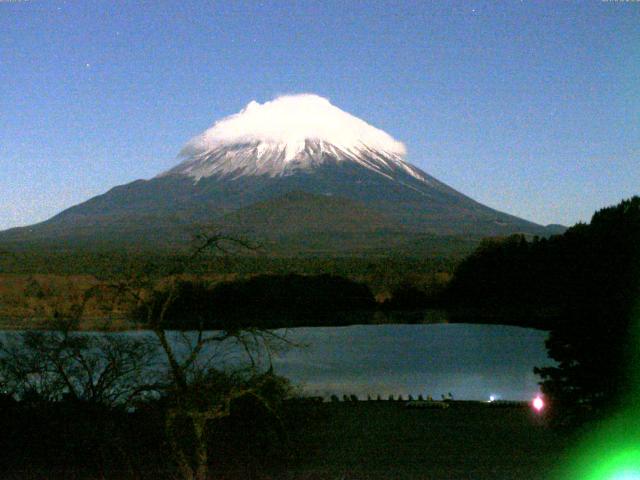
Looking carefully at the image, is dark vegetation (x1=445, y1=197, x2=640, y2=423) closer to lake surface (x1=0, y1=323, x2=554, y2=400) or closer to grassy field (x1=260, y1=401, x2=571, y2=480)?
grassy field (x1=260, y1=401, x2=571, y2=480)

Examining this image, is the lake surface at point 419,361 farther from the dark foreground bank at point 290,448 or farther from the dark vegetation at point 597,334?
the dark vegetation at point 597,334

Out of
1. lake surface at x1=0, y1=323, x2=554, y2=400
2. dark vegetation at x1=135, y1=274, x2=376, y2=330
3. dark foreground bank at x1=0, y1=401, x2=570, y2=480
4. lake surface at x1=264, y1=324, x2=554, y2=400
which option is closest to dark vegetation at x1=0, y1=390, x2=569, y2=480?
dark foreground bank at x1=0, y1=401, x2=570, y2=480

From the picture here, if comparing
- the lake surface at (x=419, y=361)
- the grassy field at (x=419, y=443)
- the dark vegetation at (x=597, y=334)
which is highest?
the dark vegetation at (x=597, y=334)

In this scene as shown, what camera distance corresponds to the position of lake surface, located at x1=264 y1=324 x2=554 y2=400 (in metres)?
20.6

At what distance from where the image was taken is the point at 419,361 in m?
25.8

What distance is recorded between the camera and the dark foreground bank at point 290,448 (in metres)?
7.81

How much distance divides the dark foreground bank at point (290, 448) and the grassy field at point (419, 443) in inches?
0.6

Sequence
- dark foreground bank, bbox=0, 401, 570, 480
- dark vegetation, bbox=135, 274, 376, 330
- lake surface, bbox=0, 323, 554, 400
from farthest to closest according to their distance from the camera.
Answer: dark vegetation, bbox=135, 274, 376, 330 < lake surface, bbox=0, 323, 554, 400 < dark foreground bank, bbox=0, 401, 570, 480

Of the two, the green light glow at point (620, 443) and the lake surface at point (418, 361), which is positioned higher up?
the green light glow at point (620, 443)

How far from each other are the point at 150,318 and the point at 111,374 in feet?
3.59

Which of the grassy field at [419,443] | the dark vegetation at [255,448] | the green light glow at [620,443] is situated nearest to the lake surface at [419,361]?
the grassy field at [419,443]

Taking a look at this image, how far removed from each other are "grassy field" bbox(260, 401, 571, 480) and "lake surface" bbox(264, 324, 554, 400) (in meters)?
3.43

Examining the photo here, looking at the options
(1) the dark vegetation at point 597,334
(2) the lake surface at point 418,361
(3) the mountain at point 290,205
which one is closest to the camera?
(1) the dark vegetation at point 597,334

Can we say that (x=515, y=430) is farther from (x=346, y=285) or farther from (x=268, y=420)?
(x=346, y=285)
